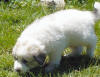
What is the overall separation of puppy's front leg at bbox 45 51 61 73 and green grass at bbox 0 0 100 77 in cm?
10

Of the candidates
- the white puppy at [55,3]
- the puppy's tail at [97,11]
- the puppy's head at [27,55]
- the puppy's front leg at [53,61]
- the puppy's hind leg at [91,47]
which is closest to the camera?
the puppy's head at [27,55]

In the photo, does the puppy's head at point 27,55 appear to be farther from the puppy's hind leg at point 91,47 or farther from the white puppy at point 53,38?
the puppy's hind leg at point 91,47

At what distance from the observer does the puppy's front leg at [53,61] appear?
4.36 m

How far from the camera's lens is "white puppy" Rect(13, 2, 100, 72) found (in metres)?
4.04

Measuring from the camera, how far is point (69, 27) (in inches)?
171

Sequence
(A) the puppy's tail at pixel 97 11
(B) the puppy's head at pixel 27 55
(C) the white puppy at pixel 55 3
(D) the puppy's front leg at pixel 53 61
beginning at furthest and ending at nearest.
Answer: (C) the white puppy at pixel 55 3, (A) the puppy's tail at pixel 97 11, (D) the puppy's front leg at pixel 53 61, (B) the puppy's head at pixel 27 55

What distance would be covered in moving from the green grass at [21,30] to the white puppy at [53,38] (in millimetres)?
244

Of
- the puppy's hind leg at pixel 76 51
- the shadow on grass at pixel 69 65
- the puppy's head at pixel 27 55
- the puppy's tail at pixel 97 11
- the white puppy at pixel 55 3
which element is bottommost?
the shadow on grass at pixel 69 65

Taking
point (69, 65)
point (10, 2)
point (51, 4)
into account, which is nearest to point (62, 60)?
point (69, 65)

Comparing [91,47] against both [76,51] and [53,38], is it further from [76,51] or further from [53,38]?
[53,38]

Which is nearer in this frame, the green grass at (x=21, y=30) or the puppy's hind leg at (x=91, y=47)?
the green grass at (x=21, y=30)

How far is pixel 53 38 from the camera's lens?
13.9 ft

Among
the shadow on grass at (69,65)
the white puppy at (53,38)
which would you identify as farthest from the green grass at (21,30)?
the white puppy at (53,38)

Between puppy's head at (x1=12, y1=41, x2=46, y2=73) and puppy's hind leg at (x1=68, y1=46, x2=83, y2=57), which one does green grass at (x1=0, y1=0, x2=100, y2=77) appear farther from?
puppy's head at (x1=12, y1=41, x2=46, y2=73)
